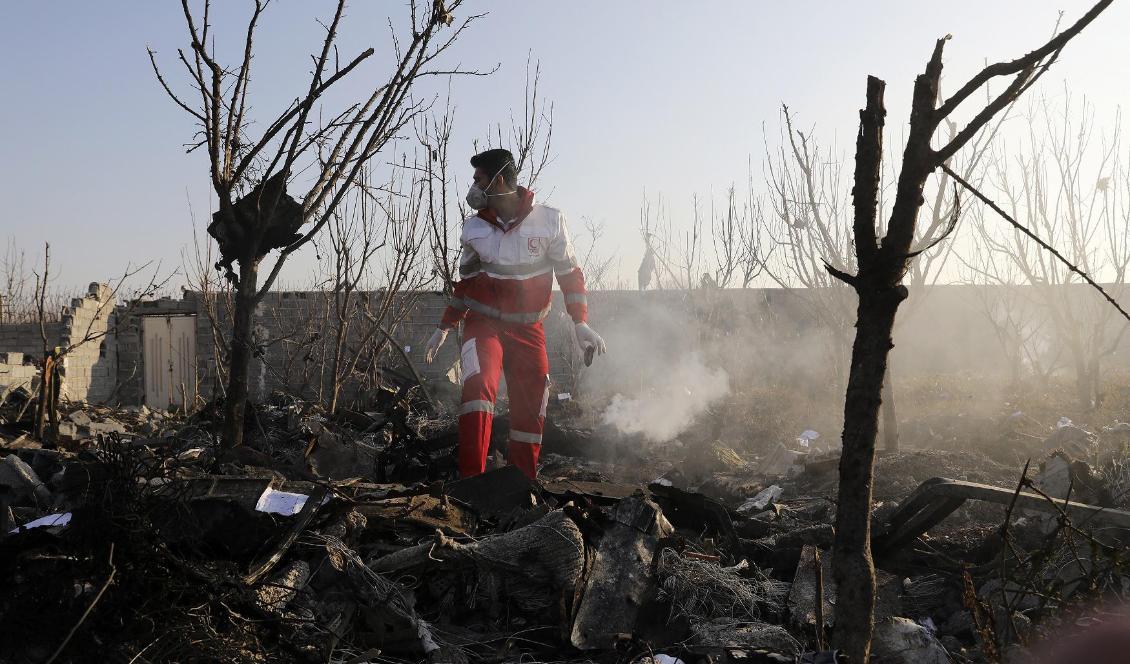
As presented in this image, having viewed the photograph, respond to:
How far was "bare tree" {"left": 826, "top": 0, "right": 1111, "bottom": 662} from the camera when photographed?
5.34ft

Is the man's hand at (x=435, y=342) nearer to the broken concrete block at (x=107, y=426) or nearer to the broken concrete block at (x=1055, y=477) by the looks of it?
the broken concrete block at (x=107, y=426)

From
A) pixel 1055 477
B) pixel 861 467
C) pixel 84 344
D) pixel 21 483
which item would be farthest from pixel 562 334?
pixel 861 467

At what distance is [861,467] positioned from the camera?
5.84 feet

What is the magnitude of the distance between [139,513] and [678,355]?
16.3 m

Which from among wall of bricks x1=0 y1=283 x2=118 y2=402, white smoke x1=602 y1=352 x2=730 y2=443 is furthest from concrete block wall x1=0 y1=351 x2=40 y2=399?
white smoke x1=602 y1=352 x2=730 y2=443

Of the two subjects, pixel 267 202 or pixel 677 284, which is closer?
pixel 267 202

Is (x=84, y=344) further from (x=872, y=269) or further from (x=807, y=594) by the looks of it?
(x=872, y=269)

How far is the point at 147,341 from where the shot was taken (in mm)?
15688

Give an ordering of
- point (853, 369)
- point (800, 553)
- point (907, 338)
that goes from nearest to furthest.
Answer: point (853, 369) < point (800, 553) < point (907, 338)

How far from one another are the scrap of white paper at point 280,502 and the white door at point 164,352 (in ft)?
45.3

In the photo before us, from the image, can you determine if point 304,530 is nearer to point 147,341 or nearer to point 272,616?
point 272,616

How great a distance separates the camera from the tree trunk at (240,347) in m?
3.60

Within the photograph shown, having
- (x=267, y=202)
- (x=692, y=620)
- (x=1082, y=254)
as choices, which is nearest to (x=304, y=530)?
(x=692, y=620)

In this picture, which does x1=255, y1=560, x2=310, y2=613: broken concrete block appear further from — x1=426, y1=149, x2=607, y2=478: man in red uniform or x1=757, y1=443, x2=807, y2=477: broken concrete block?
x1=757, y1=443, x2=807, y2=477: broken concrete block
